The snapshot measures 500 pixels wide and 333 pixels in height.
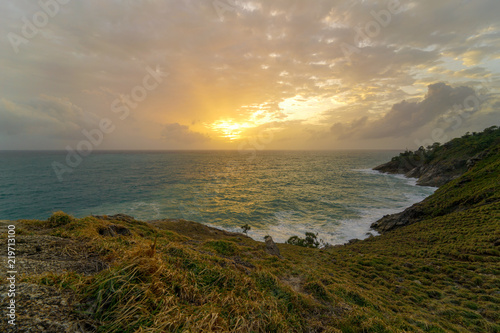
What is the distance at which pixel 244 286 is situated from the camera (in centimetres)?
525

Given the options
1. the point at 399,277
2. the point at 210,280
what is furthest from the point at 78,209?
the point at 399,277

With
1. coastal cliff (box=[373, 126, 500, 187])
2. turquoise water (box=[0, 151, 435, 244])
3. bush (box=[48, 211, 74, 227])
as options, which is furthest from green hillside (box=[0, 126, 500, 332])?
coastal cliff (box=[373, 126, 500, 187])

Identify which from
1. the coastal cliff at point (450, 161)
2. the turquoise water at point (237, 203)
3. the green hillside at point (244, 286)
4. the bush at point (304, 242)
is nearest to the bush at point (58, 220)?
the green hillside at point (244, 286)

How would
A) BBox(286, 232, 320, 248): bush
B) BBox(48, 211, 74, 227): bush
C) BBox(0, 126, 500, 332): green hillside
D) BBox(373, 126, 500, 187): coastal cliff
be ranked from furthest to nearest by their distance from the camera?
BBox(373, 126, 500, 187): coastal cliff, BBox(286, 232, 320, 248): bush, BBox(48, 211, 74, 227): bush, BBox(0, 126, 500, 332): green hillside

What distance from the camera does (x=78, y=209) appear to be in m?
38.2

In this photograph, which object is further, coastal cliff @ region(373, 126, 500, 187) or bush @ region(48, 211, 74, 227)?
coastal cliff @ region(373, 126, 500, 187)

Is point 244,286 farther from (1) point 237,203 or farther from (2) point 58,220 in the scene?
(1) point 237,203

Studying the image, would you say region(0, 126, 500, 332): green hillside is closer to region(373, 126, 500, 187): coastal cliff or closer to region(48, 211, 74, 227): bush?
region(48, 211, 74, 227): bush

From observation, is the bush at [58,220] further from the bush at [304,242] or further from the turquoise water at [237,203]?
the turquoise water at [237,203]

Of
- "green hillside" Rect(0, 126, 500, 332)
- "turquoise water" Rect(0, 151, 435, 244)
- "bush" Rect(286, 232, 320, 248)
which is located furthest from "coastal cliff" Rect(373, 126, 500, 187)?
"green hillside" Rect(0, 126, 500, 332)

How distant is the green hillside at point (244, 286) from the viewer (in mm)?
2938

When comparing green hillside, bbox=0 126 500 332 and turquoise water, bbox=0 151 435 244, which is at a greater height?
green hillside, bbox=0 126 500 332

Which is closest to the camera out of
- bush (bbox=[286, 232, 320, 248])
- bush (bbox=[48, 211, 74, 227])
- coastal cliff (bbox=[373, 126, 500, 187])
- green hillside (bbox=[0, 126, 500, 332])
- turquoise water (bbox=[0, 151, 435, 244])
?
green hillside (bbox=[0, 126, 500, 332])

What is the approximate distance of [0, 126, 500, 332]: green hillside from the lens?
294 cm
